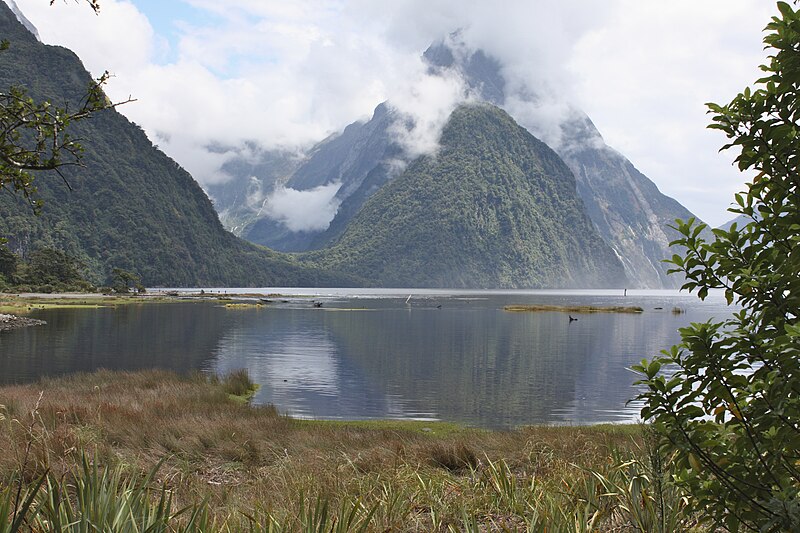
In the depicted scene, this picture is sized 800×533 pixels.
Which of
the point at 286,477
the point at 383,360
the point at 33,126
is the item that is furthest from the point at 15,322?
the point at 33,126

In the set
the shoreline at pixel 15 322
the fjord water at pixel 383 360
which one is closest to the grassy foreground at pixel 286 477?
the fjord water at pixel 383 360

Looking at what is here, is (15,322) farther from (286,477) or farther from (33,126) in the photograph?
(33,126)

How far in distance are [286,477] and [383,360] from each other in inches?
1301

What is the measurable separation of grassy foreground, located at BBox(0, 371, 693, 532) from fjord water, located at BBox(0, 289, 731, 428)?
4.09m

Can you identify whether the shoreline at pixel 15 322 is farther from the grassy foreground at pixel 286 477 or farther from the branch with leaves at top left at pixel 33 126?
the branch with leaves at top left at pixel 33 126

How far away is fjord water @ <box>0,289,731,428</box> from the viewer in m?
27.0

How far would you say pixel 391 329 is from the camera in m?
66.1

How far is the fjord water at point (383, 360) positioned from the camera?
2702 centimetres

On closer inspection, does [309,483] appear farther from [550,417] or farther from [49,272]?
[49,272]

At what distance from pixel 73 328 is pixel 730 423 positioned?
5936 centimetres

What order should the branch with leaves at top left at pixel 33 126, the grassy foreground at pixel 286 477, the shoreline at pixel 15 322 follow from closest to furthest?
the grassy foreground at pixel 286 477 < the branch with leaves at top left at pixel 33 126 < the shoreline at pixel 15 322

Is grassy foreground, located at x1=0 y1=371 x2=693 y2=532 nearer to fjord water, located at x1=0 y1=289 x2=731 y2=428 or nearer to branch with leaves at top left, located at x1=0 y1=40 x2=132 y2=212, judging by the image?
branch with leaves at top left, located at x1=0 y1=40 x2=132 y2=212

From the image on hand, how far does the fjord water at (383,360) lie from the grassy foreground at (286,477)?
4.09m

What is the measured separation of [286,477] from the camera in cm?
914
